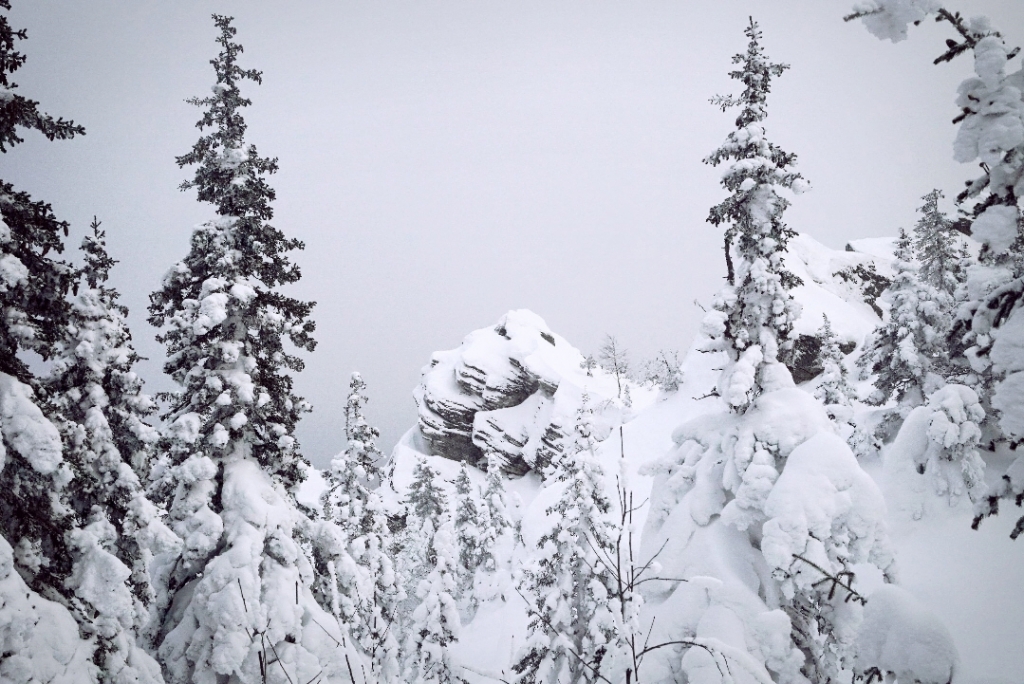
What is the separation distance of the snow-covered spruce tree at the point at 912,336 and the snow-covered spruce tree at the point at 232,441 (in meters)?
23.8

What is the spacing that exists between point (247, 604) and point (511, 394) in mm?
53904

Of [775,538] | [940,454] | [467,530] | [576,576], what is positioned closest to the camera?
[775,538]

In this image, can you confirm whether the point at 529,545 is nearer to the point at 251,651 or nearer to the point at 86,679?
the point at 251,651

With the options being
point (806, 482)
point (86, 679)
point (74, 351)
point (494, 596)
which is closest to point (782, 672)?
point (806, 482)

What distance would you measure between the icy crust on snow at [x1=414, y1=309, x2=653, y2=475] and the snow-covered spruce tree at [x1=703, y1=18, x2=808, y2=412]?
43510mm

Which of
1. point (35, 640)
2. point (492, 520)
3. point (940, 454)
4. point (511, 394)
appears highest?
point (940, 454)

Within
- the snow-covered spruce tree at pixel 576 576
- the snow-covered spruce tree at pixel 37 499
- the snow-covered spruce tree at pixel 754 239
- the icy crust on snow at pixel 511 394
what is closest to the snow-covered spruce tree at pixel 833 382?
the snow-covered spruce tree at pixel 576 576

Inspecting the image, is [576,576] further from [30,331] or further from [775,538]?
[30,331]

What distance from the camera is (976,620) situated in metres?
10.6

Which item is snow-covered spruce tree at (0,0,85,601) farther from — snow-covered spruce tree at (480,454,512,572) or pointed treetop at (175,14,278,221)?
snow-covered spruce tree at (480,454,512,572)

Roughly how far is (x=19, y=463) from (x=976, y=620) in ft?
61.2

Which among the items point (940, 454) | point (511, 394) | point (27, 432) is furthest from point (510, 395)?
point (27, 432)

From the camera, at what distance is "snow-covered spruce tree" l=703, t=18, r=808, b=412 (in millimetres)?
9367

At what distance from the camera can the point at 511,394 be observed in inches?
2434
